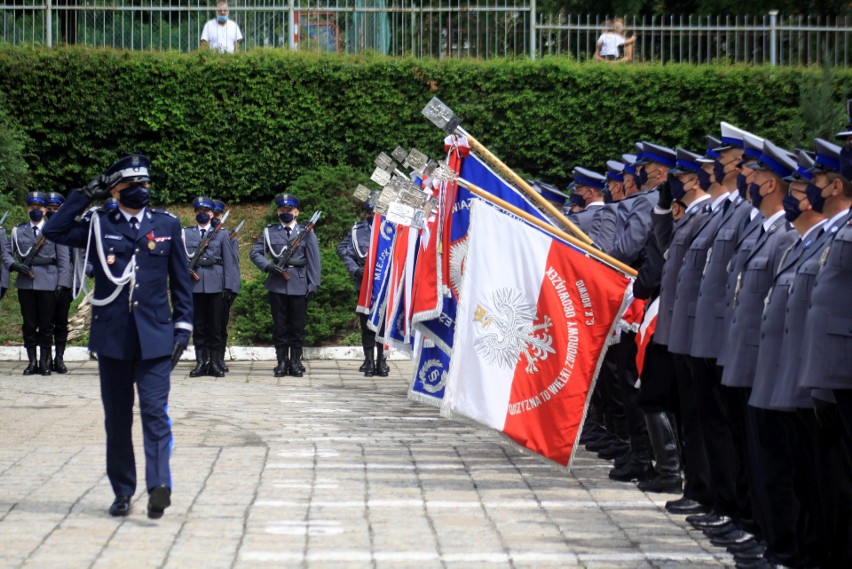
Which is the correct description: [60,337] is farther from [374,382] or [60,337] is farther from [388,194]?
[388,194]

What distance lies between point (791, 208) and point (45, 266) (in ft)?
40.9

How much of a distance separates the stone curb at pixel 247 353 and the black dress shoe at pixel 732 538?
38.8 ft

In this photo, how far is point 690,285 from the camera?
323 inches

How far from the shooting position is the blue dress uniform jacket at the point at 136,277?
26.5 ft

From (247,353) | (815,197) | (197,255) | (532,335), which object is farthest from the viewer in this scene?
(247,353)

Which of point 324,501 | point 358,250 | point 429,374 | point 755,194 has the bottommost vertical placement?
point 324,501

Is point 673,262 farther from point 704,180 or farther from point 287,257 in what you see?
point 287,257

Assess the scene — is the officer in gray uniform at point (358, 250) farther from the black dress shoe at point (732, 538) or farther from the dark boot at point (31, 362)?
the black dress shoe at point (732, 538)

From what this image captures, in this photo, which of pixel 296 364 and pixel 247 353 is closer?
pixel 296 364

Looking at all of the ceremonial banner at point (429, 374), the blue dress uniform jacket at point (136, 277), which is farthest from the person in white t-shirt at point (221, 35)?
the blue dress uniform jacket at point (136, 277)

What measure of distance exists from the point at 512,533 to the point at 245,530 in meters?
1.49

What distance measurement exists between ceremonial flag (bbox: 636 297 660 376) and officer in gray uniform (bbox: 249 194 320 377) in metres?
8.47

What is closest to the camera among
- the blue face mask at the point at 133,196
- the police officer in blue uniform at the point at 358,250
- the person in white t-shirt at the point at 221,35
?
the blue face mask at the point at 133,196

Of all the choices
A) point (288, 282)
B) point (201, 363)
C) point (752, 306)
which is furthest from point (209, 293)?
point (752, 306)
